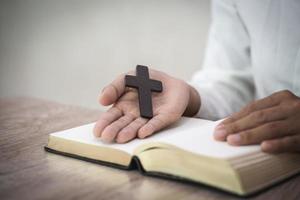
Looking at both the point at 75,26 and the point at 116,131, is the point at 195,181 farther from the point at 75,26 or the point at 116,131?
the point at 75,26

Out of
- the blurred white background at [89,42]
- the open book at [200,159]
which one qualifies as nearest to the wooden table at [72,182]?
the open book at [200,159]

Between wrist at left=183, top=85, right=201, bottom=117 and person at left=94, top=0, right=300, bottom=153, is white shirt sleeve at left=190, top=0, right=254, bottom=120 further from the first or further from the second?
wrist at left=183, top=85, right=201, bottom=117

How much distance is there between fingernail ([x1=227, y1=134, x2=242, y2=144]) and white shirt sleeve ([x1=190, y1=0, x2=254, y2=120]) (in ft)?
2.29

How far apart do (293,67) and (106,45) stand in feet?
4.46

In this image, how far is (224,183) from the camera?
1.82 ft

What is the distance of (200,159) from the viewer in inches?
22.4

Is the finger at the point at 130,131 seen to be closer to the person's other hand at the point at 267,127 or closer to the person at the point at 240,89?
the person at the point at 240,89

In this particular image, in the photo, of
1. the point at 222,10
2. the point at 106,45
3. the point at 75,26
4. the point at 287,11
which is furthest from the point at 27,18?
the point at 287,11

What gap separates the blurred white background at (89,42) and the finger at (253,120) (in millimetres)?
1360

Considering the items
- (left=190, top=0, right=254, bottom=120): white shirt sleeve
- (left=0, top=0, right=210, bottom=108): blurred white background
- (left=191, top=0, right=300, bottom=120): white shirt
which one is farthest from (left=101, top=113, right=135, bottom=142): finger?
(left=0, top=0, right=210, bottom=108): blurred white background

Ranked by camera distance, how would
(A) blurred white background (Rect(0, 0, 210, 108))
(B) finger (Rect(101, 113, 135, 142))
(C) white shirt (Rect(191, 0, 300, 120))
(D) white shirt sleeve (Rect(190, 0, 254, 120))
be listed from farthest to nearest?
(A) blurred white background (Rect(0, 0, 210, 108)) < (D) white shirt sleeve (Rect(190, 0, 254, 120)) < (C) white shirt (Rect(191, 0, 300, 120)) < (B) finger (Rect(101, 113, 135, 142))

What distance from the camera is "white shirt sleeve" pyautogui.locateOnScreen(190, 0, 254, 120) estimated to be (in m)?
1.35

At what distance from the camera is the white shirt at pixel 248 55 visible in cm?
122

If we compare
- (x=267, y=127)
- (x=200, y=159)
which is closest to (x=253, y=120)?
(x=267, y=127)
